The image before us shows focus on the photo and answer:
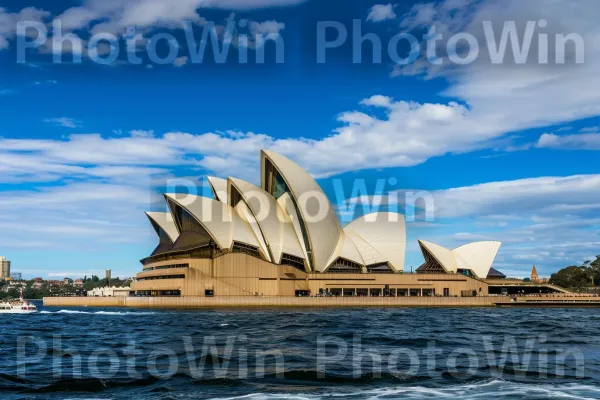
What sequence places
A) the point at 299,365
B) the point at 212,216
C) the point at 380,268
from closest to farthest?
the point at 299,365, the point at 212,216, the point at 380,268

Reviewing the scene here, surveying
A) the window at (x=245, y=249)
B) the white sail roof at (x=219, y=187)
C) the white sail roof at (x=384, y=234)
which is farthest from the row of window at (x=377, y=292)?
the white sail roof at (x=219, y=187)

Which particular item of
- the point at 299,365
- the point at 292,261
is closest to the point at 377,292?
the point at 292,261

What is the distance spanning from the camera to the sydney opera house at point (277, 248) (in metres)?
84.3

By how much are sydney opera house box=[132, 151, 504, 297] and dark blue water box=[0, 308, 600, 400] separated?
4821 centimetres

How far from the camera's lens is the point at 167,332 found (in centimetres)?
3706

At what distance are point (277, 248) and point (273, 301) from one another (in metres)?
8.11

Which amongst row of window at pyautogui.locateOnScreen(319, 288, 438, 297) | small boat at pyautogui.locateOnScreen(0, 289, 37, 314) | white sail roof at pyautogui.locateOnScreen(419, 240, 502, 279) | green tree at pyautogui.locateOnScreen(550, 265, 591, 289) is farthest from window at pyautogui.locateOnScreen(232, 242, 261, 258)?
green tree at pyautogui.locateOnScreen(550, 265, 591, 289)

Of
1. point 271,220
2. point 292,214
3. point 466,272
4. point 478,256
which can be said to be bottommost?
point 466,272

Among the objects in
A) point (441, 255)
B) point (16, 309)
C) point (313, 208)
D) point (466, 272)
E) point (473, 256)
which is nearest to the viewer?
point (16, 309)

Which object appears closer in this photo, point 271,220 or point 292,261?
point 271,220

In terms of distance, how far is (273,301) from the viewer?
81938mm

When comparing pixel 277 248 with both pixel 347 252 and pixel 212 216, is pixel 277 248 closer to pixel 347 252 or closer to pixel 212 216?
pixel 212 216

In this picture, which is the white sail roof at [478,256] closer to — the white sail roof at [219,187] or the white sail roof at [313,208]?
the white sail roof at [313,208]

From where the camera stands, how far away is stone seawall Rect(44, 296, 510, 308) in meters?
80.6
